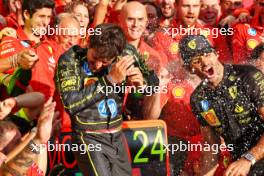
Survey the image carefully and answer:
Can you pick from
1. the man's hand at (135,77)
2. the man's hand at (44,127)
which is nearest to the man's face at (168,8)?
the man's hand at (135,77)

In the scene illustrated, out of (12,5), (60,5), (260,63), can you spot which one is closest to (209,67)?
(260,63)

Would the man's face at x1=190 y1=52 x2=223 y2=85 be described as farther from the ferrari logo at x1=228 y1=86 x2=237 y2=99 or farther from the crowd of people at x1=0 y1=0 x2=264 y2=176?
the ferrari logo at x1=228 y1=86 x2=237 y2=99

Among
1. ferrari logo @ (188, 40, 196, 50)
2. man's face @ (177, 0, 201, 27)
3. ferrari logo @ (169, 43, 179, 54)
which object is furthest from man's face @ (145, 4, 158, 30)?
ferrari logo @ (188, 40, 196, 50)

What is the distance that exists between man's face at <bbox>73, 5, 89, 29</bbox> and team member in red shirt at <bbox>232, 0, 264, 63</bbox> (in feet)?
6.05

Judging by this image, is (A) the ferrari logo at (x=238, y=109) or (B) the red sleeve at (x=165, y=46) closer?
(A) the ferrari logo at (x=238, y=109)

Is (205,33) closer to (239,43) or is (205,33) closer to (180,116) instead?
(239,43)

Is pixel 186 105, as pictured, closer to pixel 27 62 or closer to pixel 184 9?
pixel 184 9

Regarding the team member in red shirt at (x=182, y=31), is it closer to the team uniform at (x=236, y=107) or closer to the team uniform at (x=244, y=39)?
the team uniform at (x=244, y=39)

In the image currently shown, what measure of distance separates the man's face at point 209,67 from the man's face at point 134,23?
4.42 feet

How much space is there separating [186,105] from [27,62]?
2296 millimetres

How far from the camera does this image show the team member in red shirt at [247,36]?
8.82 m

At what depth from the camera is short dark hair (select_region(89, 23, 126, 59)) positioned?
245 inches

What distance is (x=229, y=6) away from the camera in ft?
31.7

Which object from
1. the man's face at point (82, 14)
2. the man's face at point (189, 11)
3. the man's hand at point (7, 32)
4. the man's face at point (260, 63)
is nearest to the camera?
the man's face at point (260, 63)
